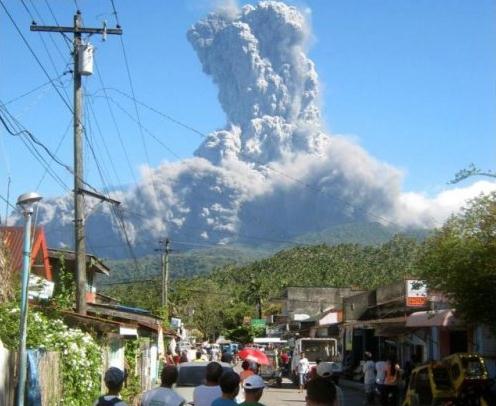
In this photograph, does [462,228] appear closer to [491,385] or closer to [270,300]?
[491,385]

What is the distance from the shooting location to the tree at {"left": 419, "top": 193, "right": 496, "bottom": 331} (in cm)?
1908

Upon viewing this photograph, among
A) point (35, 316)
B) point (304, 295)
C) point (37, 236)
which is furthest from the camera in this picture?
point (304, 295)

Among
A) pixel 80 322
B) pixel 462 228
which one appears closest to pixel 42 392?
pixel 80 322

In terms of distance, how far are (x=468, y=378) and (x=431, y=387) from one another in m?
0.80

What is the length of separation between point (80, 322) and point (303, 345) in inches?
1056

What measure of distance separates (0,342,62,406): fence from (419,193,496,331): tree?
9029 mm

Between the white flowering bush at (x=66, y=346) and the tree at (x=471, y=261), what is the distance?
317 inches

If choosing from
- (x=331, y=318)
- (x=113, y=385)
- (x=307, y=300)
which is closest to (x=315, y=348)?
(x=331, y=318)

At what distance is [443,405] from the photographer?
17422 millimetres

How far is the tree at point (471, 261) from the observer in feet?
62.6

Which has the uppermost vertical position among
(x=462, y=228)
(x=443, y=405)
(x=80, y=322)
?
(x=462, y=228)

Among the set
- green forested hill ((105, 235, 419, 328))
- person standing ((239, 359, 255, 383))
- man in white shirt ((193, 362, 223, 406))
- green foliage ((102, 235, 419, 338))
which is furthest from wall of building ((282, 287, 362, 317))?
man in white shirt ((193, 362, 223, 406))

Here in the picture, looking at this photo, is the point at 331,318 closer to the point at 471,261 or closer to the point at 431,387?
the point at 471,261

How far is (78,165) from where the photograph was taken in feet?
71.1
